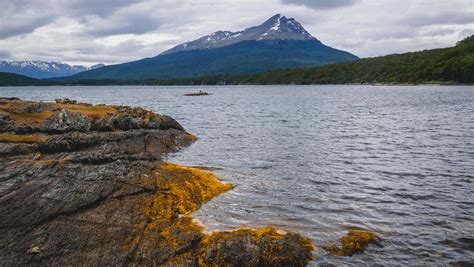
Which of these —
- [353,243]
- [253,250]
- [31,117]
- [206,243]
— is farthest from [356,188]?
[31,117]

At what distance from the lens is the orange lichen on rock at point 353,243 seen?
12695 mm

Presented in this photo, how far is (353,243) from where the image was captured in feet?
43.0

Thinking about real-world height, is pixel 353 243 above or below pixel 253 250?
below

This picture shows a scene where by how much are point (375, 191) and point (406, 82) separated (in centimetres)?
17905

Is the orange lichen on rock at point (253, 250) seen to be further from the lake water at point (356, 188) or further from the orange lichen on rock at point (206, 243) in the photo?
the lake water at point (356, 188)

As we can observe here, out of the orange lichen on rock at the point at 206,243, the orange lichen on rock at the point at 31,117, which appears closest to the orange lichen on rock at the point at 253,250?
the orange lichen on rock at the point at 206,243

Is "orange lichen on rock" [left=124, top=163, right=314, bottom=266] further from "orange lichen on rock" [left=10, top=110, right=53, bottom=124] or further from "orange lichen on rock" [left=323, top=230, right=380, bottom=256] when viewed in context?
"orange lichen on rock" [left=10, top=110, right=53, bottom=124]

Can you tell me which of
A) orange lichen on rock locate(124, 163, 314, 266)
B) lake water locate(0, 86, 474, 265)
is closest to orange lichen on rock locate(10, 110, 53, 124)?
lake water locate(0, 86, 474, 265)

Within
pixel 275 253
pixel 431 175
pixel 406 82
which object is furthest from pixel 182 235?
pixel 406 82

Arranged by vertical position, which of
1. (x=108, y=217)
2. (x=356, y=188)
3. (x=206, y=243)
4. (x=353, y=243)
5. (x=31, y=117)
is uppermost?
(x=31, y=117)

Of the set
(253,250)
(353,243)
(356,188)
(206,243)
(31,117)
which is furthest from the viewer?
(31,117)

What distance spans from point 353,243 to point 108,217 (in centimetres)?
863

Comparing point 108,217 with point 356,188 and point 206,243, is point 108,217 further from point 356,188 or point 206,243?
point 356,188

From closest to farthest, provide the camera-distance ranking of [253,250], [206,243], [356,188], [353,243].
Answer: [253,250], [206,243], [353,243], [356,188]
